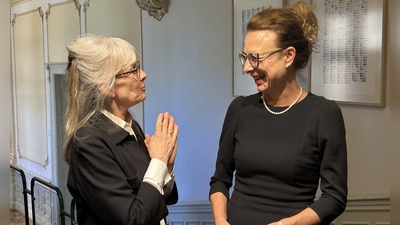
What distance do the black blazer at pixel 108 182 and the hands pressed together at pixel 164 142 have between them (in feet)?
0.24

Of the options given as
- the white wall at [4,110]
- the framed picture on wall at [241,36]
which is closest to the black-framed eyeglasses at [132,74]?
the white wall at [4,110]

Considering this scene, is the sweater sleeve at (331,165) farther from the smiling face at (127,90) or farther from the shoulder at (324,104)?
the smiling face at (127,90)

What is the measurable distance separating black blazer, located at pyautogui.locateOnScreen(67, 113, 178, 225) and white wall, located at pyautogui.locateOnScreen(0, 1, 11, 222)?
2.33 ft

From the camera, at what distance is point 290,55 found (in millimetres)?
1232

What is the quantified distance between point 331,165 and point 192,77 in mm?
2017

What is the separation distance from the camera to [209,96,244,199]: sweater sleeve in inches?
52.7

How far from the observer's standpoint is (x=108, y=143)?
1166mm

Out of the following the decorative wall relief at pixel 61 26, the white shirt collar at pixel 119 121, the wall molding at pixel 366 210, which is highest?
the decorative wall relief at pixel 61 26

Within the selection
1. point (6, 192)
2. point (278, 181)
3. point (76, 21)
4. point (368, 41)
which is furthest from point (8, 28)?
point (76, 21)

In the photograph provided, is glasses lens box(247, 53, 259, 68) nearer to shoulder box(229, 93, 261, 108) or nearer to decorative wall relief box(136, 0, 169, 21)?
shoulder box(229, 93, 261, 108)

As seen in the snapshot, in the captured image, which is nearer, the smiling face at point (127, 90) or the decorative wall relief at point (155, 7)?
the smiling face at point (127, 90)

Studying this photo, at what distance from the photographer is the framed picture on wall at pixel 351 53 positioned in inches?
78.6

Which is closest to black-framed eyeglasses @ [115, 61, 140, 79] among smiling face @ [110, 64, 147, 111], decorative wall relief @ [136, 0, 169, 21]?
smiling face @ [110, 64, 147, 111]

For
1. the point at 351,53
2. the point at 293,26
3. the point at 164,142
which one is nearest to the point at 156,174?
the point at 164,142
